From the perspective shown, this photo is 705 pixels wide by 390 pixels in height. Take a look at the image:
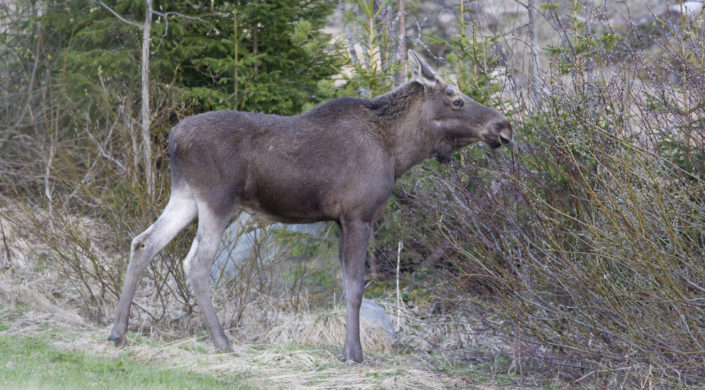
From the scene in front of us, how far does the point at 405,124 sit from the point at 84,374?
366cm

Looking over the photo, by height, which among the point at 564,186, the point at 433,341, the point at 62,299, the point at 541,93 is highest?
the point at 541,93

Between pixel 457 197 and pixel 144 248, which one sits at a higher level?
pixel 457 197

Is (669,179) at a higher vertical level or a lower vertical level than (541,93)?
lower

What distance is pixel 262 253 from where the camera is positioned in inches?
376

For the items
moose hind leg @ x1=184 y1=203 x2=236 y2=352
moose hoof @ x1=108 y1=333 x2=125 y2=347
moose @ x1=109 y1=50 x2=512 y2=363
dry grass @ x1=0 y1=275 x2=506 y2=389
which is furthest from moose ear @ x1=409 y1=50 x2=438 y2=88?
moose hoof @ x1=108 y1=333 x2=125 y2=347

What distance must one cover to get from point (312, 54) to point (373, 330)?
417cm

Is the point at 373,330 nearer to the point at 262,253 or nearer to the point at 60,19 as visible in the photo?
the point at 262,253

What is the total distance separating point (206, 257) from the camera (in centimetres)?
732

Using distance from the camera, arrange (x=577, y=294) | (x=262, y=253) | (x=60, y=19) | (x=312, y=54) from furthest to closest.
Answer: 1. (x=60, y=19)
2. (x=312, y=54)
3. (x=262, y=253)
4. (x=577, y=294)

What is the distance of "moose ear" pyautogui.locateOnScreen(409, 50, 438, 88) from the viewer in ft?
25.1

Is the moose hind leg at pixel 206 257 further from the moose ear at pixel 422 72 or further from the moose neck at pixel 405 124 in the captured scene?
the moose ear at pixel 422 72

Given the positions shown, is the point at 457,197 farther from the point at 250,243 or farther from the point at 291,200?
the point at 250,243

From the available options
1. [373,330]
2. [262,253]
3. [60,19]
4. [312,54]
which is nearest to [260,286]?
[262,253]

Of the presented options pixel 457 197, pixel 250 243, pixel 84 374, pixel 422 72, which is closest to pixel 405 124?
pixel 422 72
